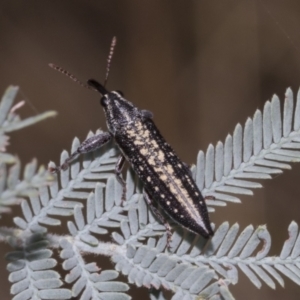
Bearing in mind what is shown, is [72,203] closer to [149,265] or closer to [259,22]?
[149,265]

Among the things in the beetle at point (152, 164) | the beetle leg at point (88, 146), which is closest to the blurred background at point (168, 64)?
the beetle at point (152, 164)

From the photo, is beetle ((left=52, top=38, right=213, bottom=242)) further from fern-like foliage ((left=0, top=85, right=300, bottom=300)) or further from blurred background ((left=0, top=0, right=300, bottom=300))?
blurred background ((left=0, top=0, right=300, bottom=300))

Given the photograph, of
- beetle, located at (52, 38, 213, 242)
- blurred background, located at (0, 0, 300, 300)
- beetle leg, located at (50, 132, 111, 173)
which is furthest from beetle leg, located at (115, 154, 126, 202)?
blurred background, located at (0, 0, 300, 300)

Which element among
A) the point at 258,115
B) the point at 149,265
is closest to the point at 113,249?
the point at 149,265

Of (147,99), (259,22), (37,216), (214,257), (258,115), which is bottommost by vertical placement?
(214,257)

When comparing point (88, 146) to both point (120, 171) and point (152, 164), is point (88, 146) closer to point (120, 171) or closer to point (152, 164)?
point (120, 171)

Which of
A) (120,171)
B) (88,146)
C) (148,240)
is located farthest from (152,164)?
(148,240)

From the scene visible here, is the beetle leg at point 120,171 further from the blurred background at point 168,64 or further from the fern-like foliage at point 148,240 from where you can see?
the blurred background at point 168,64

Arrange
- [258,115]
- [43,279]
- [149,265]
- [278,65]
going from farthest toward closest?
[278,65], [258,115], [149,265], [43,279]
